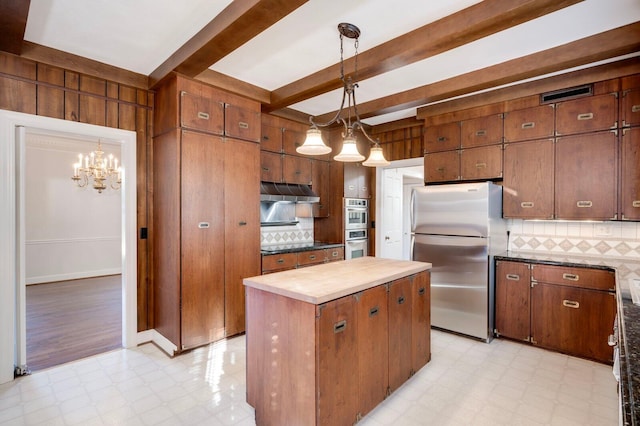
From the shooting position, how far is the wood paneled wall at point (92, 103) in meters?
2.72

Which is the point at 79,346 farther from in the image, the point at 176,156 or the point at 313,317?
the point at 313,317

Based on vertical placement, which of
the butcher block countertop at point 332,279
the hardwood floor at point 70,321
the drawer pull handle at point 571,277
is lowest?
the hardwood floor at point 70,321

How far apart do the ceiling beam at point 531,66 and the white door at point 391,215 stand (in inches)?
65.4

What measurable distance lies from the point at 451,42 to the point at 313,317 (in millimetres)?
2156

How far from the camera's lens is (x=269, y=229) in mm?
4566

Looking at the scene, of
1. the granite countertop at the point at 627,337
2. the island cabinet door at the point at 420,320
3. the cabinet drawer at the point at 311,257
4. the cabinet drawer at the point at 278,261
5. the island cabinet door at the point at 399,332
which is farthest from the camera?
the cabinet drawer at the point at 311,257

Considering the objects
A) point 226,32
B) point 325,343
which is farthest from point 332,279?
point 226,32

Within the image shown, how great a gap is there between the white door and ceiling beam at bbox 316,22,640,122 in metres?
1.66

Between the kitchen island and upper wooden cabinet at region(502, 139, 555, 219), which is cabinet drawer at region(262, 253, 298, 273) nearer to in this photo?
the kitchen island

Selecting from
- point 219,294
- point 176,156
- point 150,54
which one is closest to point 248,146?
point 176,156

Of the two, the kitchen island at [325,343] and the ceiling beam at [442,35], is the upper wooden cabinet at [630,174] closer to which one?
the ceiling beam at [442,35]

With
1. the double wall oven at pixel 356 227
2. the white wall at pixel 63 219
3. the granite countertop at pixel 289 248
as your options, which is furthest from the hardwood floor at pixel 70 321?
the double wall oven at pixel 356 227

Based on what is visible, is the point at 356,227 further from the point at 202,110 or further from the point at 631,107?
the point at 631,107

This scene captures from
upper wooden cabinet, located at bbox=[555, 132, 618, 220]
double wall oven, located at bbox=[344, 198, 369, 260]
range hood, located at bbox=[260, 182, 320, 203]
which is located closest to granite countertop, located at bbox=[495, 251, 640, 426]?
upper wooden cabinet, located at bbox=[555, 132, 618, 220]
